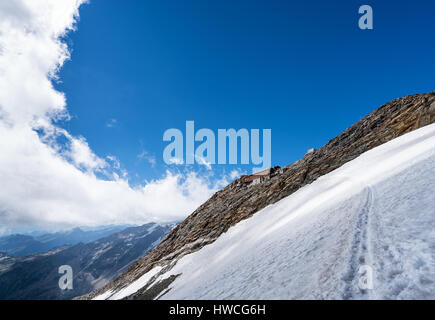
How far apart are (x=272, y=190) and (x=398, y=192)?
1545cm

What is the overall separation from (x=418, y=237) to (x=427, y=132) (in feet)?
70.3

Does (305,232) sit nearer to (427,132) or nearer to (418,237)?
(418,237)
